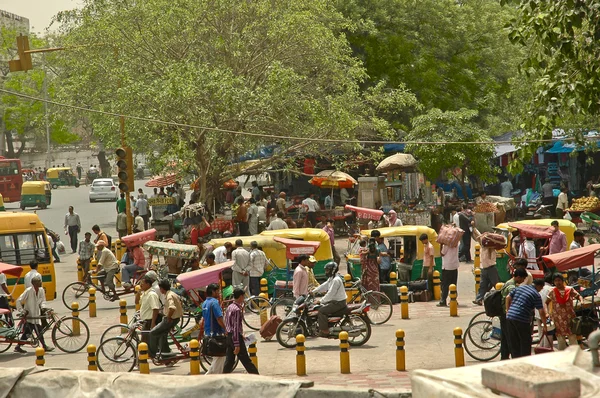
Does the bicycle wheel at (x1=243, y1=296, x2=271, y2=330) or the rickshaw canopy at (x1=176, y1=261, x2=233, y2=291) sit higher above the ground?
the rickshaw canopy at (x1=176, y1=261, x2=233, y2=291)

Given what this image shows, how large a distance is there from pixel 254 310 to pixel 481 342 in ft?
19.0

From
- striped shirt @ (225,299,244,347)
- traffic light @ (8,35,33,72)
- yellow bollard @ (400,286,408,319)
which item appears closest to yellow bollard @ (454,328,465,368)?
striped shirt @ (225,299,244,347)

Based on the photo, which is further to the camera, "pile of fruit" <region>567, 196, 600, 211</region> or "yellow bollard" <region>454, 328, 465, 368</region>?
"pile of fruit" <region>567, 196, 600, 211</region>

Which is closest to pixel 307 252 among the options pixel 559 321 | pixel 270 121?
pixel 559 321

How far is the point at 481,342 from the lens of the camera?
48.6 ft

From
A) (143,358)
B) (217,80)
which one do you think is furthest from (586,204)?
(143,358)

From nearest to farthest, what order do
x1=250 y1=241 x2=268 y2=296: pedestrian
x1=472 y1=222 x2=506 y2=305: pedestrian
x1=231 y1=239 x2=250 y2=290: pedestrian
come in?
x1=472 y1=222 x2=506 y2=305: pedestrian, x1=231 y1=239 x2=250 y2=290: pedestrian, x1=250 y1=241 x2=268 y2=296: pedestrian

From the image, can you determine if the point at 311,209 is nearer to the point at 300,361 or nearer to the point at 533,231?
the point at 533,231

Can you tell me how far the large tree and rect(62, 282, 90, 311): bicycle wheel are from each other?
7.68 meters

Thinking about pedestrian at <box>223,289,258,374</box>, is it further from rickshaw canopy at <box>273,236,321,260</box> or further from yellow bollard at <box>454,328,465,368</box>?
rickshaw canopy at <box>273,236,321,260</box>

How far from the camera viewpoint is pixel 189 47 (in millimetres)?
30984

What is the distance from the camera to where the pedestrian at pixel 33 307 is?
54.3 feet

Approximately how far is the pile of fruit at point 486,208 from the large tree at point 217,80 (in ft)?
14.8

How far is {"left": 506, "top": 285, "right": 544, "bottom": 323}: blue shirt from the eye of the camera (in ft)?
42.8
